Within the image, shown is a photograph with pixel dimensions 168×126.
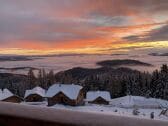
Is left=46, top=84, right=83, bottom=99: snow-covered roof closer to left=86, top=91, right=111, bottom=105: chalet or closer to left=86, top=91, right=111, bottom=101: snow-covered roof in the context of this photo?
left=86, top=91, right=111, bottom=105: chalet

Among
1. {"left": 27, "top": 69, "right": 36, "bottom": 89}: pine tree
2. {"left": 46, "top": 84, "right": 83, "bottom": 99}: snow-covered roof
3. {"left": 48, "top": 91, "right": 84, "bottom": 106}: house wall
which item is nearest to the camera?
{"left": 48, "top": 91, "right": 84, "bottom": 106}: house wall

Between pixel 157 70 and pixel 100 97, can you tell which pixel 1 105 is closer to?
pixel 100 97

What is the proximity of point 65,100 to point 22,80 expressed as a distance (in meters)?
30.4

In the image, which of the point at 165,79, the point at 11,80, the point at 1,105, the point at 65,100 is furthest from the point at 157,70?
the point at 1,105

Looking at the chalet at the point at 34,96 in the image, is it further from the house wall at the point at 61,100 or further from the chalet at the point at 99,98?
the house wall at the point at 61,100

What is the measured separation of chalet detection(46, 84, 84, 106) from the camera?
29.6 m

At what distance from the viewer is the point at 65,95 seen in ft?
98.3

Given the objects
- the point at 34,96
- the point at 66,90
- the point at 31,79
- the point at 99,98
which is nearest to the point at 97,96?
the point at 99,98

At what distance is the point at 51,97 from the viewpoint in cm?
2991

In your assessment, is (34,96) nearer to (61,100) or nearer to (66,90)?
(66,90)

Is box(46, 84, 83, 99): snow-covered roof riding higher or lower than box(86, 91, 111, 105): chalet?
higher

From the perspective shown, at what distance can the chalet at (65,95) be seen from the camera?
2961cm

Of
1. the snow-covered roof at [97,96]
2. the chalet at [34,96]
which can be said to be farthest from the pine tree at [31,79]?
the snow-covered roof at [97,96]

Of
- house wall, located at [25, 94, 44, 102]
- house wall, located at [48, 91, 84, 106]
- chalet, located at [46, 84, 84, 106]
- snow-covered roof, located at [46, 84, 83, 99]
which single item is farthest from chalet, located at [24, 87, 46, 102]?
house wall, located at [48, 91, 84, 106]
